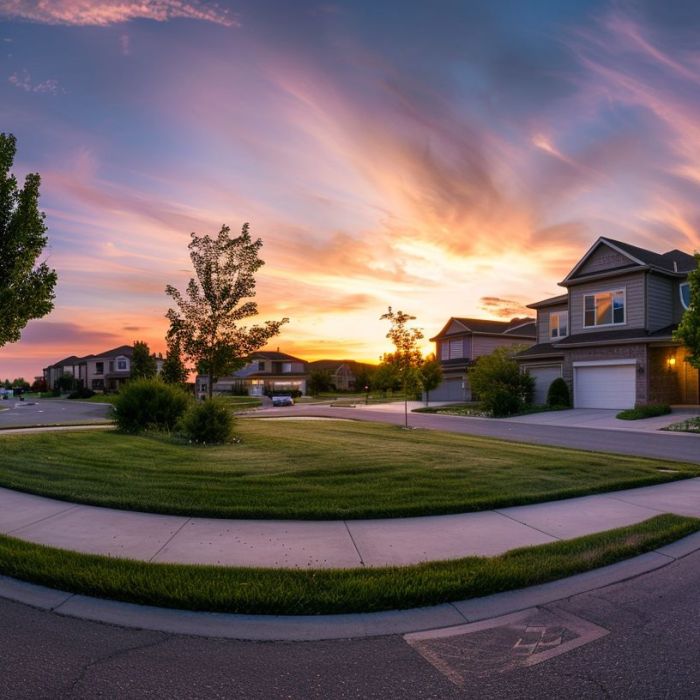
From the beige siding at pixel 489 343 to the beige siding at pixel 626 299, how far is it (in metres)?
13.7

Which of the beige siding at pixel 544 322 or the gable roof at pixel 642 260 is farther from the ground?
the gable roof at pixel 642 260

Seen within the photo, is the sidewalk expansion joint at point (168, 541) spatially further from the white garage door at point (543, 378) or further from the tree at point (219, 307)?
the white garage door at point (543, 378)

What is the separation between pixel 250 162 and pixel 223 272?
134 inches

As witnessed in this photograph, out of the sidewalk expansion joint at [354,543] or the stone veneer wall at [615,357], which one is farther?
the stone veneer wall at [615,357]

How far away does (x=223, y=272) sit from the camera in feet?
52.2

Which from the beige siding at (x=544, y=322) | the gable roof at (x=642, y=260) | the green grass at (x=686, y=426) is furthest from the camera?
the beige siding at (x=544, y=322)

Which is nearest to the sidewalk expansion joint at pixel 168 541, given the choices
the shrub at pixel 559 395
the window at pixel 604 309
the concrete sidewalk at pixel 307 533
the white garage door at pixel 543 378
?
the concrete sidewalk at pixel 307 533

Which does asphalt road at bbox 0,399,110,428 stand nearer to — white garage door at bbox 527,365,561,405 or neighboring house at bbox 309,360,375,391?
white garage door at bbox 527,365,561,405

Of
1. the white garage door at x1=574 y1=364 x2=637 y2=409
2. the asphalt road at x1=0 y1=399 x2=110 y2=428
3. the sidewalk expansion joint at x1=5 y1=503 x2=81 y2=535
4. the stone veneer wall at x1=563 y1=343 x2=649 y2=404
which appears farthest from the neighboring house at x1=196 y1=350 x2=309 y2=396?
the sidewalk expansion joint at x1=5 y1=503 x2=81 y2=535

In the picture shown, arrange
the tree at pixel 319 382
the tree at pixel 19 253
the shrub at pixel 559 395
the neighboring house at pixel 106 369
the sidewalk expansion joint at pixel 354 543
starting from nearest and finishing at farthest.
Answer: the sidewalk expansion joint at pixel 354 543 → the tree at pixel 19 253 → the shrub at pixel 559 395 → the tree at pixel 319 382 → the neighboring house at pixel 106 369

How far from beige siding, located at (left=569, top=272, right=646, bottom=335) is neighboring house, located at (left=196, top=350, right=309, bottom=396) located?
177 ft

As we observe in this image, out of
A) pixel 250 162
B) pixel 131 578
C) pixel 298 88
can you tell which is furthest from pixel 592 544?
pixel 250 162

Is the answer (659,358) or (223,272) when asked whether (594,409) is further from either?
(223,272)

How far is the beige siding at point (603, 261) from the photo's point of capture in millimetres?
26938
